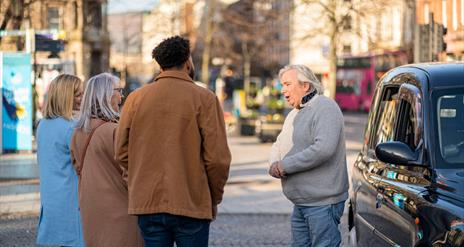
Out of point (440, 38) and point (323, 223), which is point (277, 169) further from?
point (440, 38)

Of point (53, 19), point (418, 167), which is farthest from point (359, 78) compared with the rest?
point (418, 167)

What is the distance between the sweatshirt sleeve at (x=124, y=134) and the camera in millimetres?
5434

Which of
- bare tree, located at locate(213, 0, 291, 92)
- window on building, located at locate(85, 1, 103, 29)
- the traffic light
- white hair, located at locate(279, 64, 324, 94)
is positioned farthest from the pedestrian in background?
window on building, located at locate(85, 1, 103, 29)

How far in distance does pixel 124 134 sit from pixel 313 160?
61.4 inches

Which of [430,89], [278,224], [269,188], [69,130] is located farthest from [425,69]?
[269,188]

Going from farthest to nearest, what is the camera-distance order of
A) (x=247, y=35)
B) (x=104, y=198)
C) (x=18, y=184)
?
(x=247, y=35) < (x=18, y=184) < (x=104, y=198)

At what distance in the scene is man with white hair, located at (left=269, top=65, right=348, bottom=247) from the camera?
6602 mm

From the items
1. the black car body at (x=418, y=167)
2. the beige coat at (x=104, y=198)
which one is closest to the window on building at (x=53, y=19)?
the black car body at (x=418, y=167)

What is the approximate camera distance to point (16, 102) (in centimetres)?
2250

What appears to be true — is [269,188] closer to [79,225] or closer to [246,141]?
[79,225]

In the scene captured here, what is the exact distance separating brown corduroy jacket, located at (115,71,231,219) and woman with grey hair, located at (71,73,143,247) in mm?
665

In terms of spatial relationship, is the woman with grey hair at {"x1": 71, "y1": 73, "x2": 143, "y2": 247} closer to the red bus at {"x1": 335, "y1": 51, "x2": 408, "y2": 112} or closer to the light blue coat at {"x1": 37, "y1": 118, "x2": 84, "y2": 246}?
the light blue coat at {"x1": 37, "y1": 118, "x2": 84, "y2": 246}

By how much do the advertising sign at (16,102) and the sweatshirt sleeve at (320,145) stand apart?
52.7ft

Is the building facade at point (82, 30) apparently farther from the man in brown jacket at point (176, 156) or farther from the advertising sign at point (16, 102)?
the man in brown jacket at point (176, 156)
